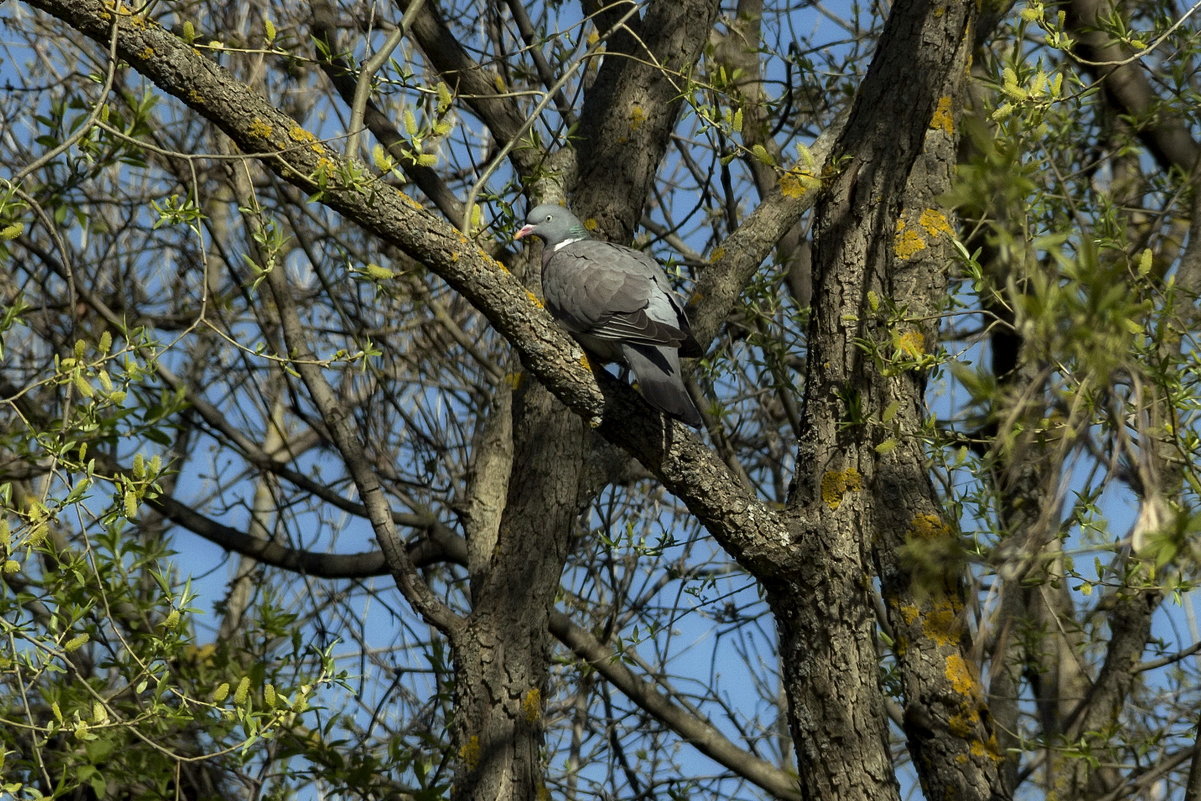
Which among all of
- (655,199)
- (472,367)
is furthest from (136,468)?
(655,199)

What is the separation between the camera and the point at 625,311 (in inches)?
120

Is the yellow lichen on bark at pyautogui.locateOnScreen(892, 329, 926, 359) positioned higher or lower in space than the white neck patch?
lower

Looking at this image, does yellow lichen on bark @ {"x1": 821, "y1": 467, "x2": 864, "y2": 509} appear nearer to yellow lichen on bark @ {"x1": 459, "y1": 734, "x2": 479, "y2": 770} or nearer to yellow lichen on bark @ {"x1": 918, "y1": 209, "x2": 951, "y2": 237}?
yellow lichen on bark @ {"x1": 918, "y1": 209, "x2": 951, "y2": 237}

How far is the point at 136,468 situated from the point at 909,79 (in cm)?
213

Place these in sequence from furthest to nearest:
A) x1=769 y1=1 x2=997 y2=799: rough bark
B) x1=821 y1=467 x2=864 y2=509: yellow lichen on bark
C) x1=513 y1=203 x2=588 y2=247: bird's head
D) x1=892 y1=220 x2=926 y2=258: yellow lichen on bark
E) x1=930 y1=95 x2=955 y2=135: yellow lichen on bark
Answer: x1=513 y1=203 x2=588 y2=247: bird's head < x1=930 y1=95 x2=955 y2=135: yellow lichen on bark < x1=892 y1=220 x2=926 y2=258: yellow lichen on bark < x1=821 y1=467 x2=864 y2=509: yellow lichen on bark < x1=769 y1=1 x2=997 y2=799: rough bark

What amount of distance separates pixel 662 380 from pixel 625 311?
1.20 feet

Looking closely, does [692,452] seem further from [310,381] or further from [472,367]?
[472,367]

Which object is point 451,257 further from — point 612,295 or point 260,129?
point 612,295

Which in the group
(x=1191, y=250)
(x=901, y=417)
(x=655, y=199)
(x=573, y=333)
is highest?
(x=655, y=199)

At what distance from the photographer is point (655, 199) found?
5.40m

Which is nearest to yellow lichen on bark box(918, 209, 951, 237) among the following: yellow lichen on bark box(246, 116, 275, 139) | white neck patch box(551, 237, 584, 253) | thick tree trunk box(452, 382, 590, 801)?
white neck patch box(551, 237, 584, 253)

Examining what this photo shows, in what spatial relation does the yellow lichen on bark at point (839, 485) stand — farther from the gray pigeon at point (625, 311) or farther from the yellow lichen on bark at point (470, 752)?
the yellow lichen on bark at point (470, 752)

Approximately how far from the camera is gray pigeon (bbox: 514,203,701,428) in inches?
110

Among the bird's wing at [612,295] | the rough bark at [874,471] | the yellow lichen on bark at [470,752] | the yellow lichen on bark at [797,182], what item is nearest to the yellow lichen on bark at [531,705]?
the yellow lichen on bark at [470,752]
